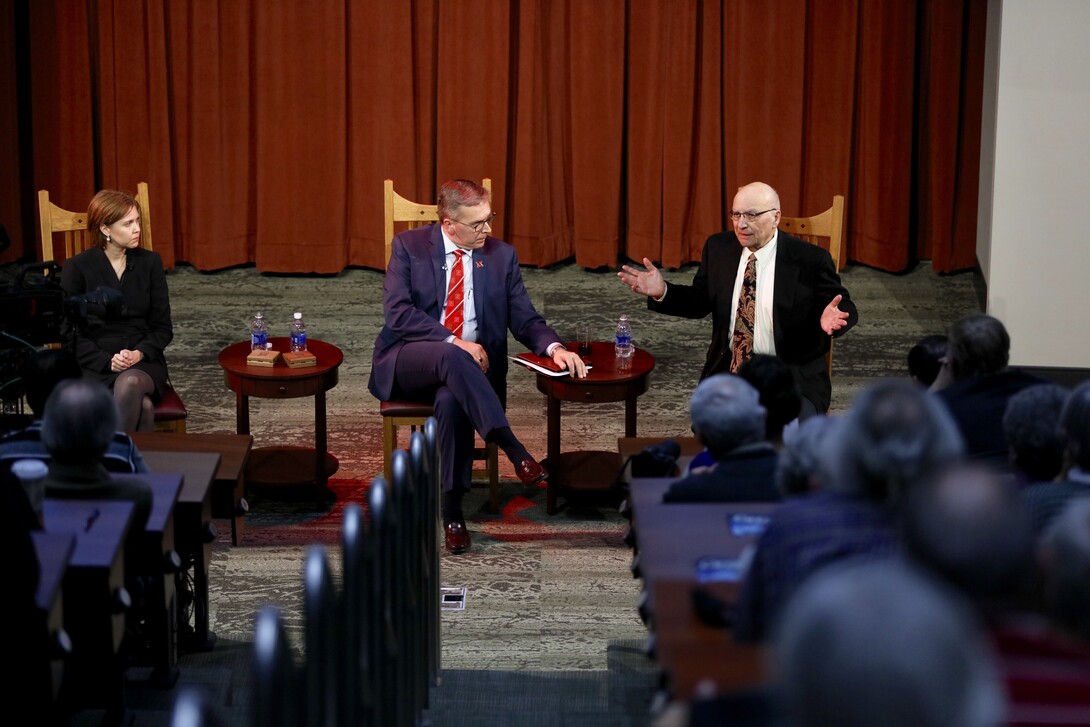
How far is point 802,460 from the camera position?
258 centimetres

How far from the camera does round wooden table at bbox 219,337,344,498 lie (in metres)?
4.77

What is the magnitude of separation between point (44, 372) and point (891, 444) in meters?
2.25

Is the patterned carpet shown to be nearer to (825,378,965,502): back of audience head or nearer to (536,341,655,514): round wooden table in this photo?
(536,341,655,514): round wooden table

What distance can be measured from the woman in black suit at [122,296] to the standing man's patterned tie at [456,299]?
3.19 ft

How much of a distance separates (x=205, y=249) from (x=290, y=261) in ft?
1.43

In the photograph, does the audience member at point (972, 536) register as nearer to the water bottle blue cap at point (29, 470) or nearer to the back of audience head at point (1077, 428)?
the back of audience head at point (1077, 428)

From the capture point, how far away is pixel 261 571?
4.38m

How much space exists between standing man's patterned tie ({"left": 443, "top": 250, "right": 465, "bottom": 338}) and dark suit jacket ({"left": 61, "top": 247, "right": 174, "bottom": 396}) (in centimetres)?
96

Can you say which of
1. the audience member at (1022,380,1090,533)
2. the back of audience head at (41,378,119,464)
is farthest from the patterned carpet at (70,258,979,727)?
the audience member at (1022,380,1090,533)

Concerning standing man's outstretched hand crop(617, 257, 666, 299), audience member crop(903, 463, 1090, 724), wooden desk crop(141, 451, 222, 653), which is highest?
audience member crop(903, 463, 1090, 724)

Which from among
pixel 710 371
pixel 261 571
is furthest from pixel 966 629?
pixel 710 371

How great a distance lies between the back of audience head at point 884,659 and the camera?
1248mm

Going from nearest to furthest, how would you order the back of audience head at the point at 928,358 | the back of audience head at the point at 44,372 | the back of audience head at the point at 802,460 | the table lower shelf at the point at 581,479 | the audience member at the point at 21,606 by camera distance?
the audience member at the point at 21,606
the back of audience head at the point at 802,460
the back of audience head at the point at 44,372
the back of audience head at the point at 928,358
the table lower shelf at the point at 581,479

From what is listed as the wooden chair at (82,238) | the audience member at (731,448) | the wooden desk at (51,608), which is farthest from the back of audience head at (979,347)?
the wooden chair at (82,238)
